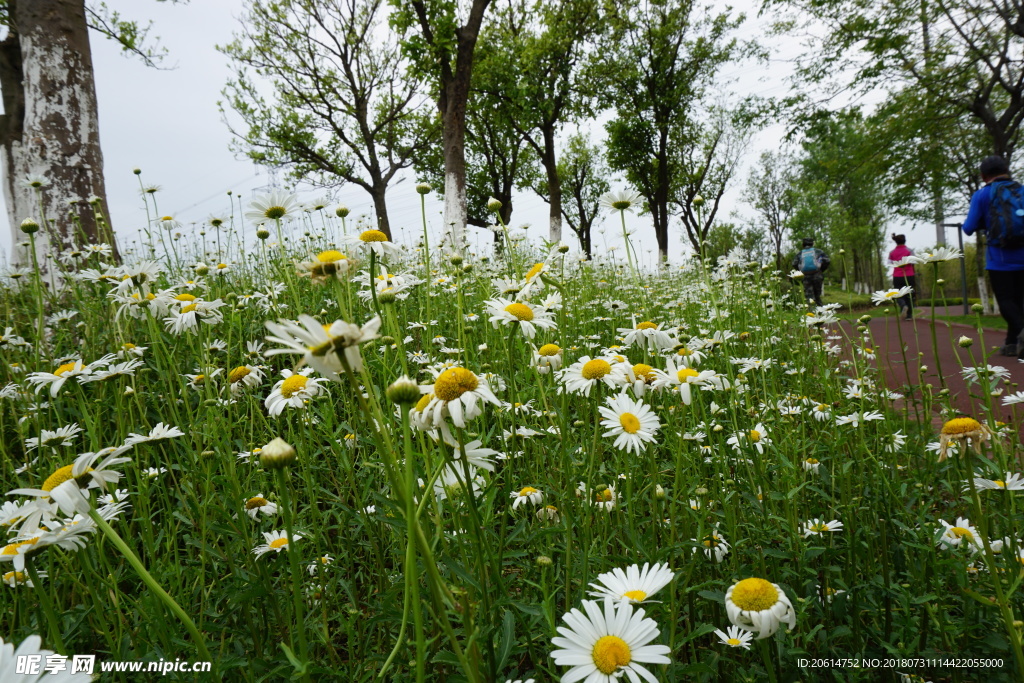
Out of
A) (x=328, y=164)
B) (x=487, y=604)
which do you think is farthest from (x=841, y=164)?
(x=328, y=164)

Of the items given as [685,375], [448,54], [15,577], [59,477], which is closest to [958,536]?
[685,375]

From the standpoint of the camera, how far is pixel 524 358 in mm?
2617

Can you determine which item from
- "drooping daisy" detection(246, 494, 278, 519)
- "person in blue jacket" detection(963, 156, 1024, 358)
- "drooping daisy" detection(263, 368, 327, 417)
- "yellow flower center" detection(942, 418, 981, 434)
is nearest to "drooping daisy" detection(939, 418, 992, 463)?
"yellow flower center" detection(942, 418, 981, 434)

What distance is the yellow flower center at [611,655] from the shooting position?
797 mm

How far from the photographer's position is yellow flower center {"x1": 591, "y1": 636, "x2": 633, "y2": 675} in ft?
2.61

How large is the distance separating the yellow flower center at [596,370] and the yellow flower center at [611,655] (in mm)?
684

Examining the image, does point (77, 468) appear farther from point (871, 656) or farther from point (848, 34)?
point (848, 34)

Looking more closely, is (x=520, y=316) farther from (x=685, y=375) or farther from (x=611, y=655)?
(x=611, y=655)

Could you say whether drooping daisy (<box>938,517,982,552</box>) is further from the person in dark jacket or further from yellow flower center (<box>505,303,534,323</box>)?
the person in dark jacket

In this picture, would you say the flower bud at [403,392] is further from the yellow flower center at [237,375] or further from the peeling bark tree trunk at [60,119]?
the peeling bark tree trunk at [60,119]

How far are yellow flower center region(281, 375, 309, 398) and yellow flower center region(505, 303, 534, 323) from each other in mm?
624

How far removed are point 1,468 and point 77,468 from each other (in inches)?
82.8

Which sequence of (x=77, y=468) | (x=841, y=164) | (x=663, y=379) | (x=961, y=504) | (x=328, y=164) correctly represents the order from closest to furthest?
(x=77, y=468) → (x=663, y=379) → (x=961, y=504) → (x=841, y=164) → (x=328, y=164)

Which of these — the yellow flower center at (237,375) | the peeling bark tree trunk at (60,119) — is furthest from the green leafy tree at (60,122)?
the yellow flower center at (237,375)
